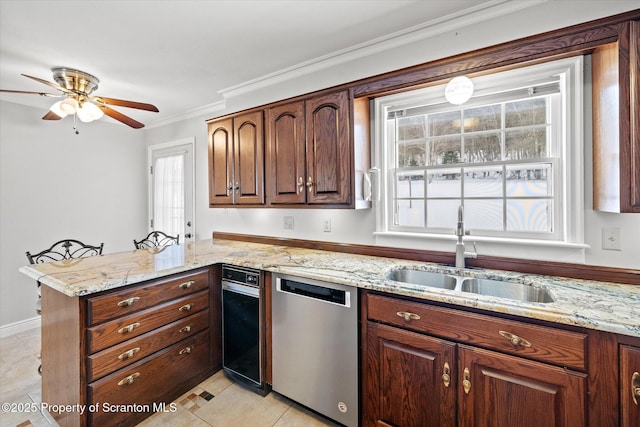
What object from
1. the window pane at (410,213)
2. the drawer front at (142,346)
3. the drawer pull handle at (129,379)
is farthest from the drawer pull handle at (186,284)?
the window pane at (410,213)

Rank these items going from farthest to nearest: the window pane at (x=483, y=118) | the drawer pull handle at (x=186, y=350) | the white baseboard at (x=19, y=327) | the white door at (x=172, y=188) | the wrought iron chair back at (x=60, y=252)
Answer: the white door at (x=172, y=188), the white baseboard at (x=19, y=327), the wrought iron chair back at (x=60, y=252), the drawer pull handle at (x=186, y=350), the window pane at (x=483, y=118)

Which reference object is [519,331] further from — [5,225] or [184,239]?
[5,225]

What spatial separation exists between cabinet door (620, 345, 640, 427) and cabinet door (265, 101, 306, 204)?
183 centimetres

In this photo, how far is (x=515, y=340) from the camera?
1.18m

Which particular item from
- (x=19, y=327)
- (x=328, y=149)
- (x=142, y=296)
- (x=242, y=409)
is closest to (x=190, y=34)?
(x=328, y=149)

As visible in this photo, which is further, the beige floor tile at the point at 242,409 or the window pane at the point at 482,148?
the window pane at the point at 482,148

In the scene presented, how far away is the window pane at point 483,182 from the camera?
6.13 ft

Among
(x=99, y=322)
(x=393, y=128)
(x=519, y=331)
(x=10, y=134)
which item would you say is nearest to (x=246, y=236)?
(x=99, y=322)

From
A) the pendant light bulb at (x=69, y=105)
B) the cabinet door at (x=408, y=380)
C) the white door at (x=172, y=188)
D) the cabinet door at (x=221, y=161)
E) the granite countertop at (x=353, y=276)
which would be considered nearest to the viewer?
the granite countertop at (x=353, y=276)

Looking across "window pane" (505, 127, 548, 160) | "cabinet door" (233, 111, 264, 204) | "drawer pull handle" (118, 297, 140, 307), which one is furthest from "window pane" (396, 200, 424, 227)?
"drawer pull handle" (118, 297, 140, 307)

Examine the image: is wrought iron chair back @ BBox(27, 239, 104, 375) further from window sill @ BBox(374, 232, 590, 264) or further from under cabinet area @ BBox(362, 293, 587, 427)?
window sill @ BBox(374, 232, 590, 264)

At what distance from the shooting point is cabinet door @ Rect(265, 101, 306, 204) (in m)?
2.22

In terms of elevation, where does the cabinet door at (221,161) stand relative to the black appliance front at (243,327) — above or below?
above

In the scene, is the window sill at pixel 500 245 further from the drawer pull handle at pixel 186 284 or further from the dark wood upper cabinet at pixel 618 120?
the drawer pull handle at pixel 186 284
